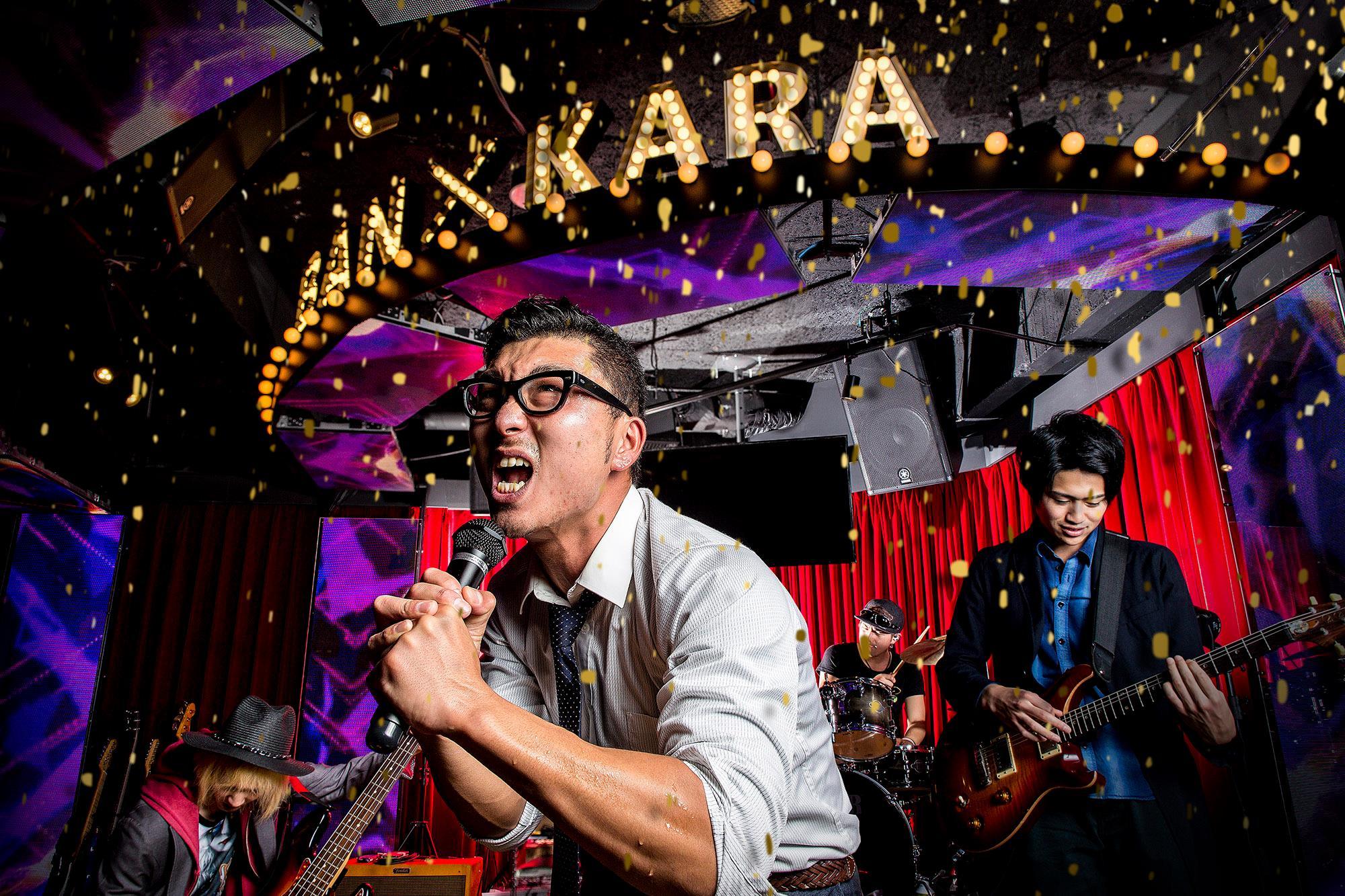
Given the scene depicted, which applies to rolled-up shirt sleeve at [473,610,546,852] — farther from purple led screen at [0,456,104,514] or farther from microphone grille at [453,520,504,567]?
purple led screen at [0,456,104,514]

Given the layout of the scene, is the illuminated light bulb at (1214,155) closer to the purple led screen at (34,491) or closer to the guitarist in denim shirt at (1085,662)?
the guitarist in denim shirt at (1085,662)

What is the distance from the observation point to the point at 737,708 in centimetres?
110

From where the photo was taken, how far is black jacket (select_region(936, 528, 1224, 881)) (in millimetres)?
2463

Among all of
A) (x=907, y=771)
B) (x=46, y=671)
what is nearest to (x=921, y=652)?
(x=907, y=771)

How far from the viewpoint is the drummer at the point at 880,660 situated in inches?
253

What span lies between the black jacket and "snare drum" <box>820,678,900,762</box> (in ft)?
7.65

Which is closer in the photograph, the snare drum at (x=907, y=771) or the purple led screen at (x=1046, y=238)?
the purple led screen at (x=1046, y=238)

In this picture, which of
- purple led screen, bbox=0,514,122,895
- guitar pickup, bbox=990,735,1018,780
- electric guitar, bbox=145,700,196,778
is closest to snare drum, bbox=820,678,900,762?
guitar pickup, bbox=990,735,1018,780

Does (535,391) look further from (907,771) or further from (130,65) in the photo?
(907,771)

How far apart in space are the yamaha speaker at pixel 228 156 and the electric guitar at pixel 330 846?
2.95 metres

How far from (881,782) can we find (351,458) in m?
5.76

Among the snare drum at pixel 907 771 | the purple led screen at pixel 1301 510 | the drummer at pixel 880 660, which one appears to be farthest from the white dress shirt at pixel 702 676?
the drummer at pixel 880 660

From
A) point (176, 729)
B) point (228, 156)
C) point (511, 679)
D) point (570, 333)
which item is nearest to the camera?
point (570, 333)

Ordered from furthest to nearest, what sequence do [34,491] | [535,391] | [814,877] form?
[34,491] → [535,391] → [814,877]
